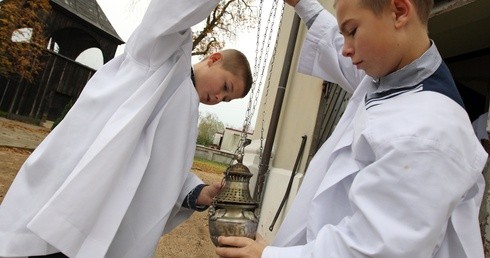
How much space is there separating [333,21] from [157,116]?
3.03 ft

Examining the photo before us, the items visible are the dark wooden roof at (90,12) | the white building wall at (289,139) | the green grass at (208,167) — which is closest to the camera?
the white building wall at (289,139)

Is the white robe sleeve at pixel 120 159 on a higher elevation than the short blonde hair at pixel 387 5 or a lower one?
lower

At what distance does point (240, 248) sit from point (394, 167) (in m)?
0.49

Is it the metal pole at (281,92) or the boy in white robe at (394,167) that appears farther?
the metal pole at (281,92)

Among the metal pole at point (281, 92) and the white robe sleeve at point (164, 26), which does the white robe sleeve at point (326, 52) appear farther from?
the metal pole at point (281, 92)

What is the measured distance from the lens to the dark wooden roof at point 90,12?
16.7 m

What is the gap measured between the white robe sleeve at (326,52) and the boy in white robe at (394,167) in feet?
1.46

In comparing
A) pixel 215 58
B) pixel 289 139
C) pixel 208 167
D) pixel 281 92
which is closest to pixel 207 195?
pixel 215 58

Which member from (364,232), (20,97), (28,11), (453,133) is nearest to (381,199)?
(364,232)

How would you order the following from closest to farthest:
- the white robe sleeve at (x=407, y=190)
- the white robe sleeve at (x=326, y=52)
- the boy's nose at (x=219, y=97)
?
1. the white robe sleeve at (x=407, y=190)
2. the white robe sleeve at (x=326, y=52)
3. the boy's nose at (x=219, y=97)

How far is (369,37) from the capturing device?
3.58ft

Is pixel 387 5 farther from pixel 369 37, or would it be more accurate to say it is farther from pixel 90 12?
pixel 90 12

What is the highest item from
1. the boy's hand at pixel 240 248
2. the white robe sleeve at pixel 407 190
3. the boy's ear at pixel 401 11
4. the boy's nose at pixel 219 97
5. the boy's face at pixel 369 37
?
the boy's ear at pixel 401 11

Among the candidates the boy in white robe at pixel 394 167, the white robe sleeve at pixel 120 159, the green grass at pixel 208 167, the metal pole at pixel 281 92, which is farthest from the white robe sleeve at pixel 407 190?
the green grass at pixel 208 167
